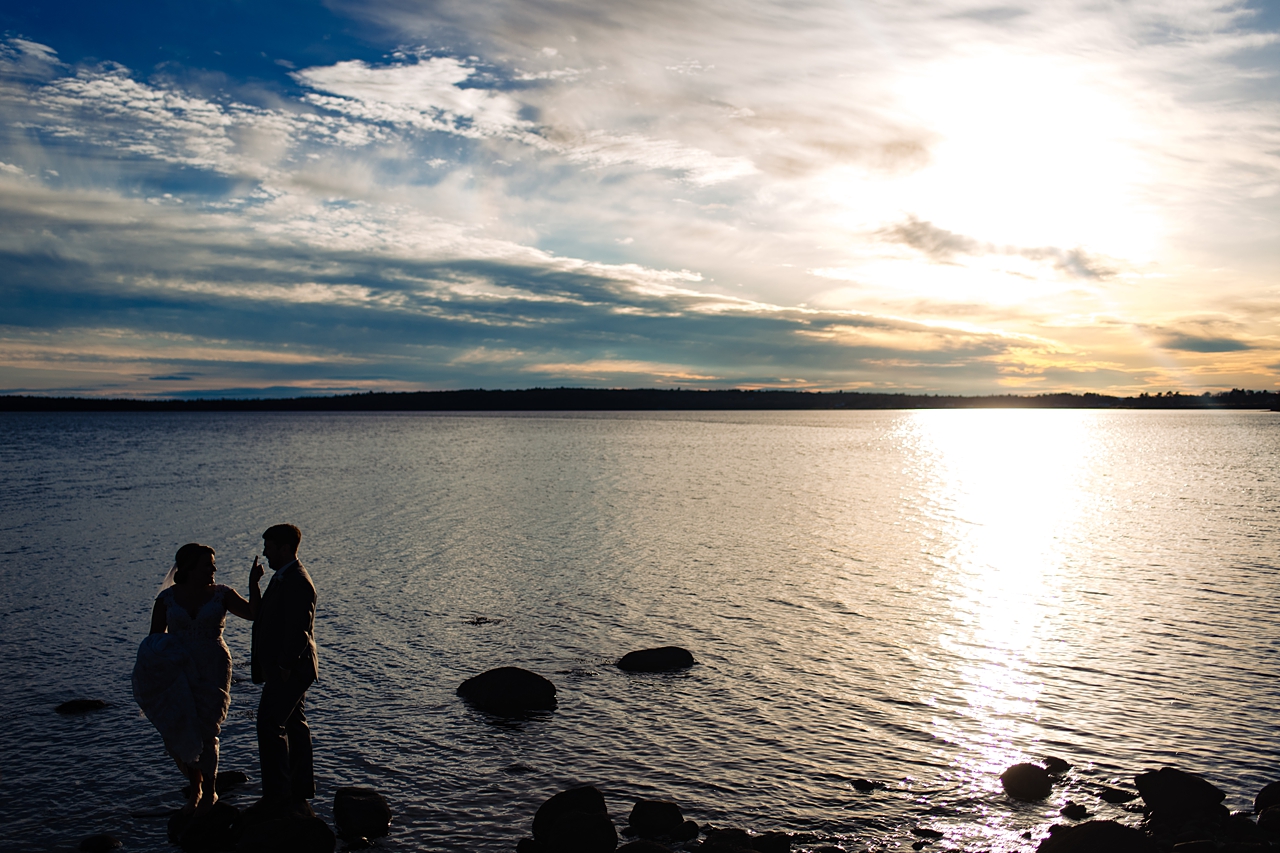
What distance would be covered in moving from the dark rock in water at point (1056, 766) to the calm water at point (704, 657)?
0.23 meters

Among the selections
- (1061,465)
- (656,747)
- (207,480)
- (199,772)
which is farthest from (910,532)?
(1061,465)

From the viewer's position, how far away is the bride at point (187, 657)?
9.21 meters

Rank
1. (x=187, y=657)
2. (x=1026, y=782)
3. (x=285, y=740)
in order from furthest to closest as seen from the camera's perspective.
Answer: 1. (x=1026, y=782)
2. (x=285, y=740)
3. (x=187, y=657)

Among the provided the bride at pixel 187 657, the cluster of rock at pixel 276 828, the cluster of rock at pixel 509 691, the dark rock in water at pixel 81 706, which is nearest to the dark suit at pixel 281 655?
the bride at pixel 187 657

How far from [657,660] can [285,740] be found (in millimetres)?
8879

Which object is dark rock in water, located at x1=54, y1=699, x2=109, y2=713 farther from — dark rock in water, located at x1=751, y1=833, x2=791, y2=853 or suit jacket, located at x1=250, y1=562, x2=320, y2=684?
dark rock in water, located at x1=751, y1=833, x2=791, y2=853

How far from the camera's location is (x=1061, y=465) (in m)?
92.9

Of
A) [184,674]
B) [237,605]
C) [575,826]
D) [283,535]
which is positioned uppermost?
[283,535]

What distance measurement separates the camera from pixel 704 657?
60.4 feet

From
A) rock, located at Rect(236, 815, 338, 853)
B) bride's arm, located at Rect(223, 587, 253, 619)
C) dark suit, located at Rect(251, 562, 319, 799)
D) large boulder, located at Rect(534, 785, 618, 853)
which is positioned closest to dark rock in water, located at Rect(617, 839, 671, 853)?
large boulder, located at Rect(534, 785, 618, 853)

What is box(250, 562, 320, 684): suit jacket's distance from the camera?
9320 mm

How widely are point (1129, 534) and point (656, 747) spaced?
34.4 meters

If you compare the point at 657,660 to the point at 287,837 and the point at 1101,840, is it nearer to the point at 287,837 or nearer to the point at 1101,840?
the point at 287,837

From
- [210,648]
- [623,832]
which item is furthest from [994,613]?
[210,648]
